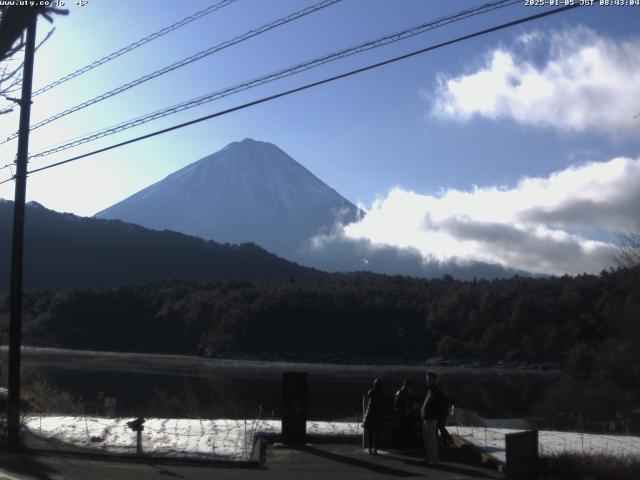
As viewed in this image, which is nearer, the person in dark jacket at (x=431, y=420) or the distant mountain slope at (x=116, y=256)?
the person in dark jacket at (x=431, y=420)

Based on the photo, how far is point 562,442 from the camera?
14758mm

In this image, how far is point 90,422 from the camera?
56.2ft

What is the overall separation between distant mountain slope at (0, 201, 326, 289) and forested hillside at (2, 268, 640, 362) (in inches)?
1307

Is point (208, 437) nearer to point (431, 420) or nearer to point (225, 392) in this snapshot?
point (431, 420)

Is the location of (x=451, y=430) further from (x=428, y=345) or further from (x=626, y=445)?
(x=428, y=345)

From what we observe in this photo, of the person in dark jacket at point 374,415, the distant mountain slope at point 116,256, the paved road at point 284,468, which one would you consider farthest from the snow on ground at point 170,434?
the distant mountain slope at point 116,256

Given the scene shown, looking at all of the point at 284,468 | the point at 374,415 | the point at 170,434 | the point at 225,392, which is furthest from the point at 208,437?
the point at 225,392

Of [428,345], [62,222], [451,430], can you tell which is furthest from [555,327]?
[62,222]

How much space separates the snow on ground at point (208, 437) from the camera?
14.0m

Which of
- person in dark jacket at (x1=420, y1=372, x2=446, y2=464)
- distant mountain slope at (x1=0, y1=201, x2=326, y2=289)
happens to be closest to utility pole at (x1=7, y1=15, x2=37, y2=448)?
person in dark jacket at (x1=420, y1=372, x2=446, y2=464)

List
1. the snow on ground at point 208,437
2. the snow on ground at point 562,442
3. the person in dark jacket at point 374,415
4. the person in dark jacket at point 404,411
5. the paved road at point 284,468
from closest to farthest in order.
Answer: the paved road at point 284,468 < the snow on ground at point 562,442 < the person in dark jacket at point 374,415 < the snow on ground at point 208,437 < the person in dark jacket at point 404,411

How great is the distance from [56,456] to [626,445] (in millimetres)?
10444

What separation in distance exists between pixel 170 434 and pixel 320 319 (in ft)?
327

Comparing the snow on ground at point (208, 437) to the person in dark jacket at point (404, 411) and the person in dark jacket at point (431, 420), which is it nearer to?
the person in dark jacket at point (431, 420)
